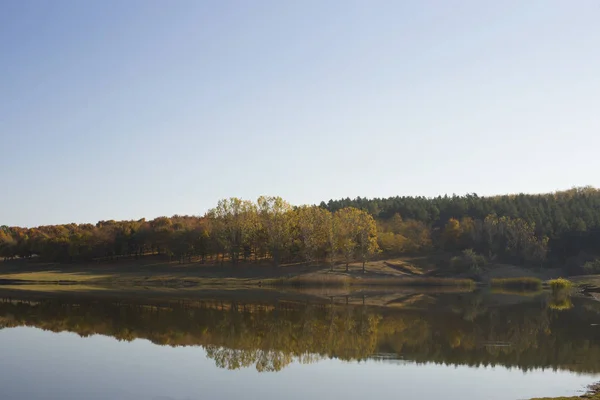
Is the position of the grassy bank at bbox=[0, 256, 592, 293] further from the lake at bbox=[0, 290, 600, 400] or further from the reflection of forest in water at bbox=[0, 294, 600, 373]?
the lake at bbox=[0, 290, 600, 400]

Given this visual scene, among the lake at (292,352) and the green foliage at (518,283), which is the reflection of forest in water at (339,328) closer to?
the lake at (292,352)

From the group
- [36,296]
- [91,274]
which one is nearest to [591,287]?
[36,296]

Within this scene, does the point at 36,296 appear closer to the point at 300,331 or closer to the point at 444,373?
the point at 300,331

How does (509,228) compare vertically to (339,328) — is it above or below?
above

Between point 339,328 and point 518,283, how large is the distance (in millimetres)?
63429

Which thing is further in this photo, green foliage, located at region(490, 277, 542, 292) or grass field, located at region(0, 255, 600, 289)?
grass field, located at region(0, 255, 600, 289)

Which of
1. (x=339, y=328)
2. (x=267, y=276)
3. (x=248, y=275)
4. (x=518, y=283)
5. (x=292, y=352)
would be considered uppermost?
(x=292, y=352)

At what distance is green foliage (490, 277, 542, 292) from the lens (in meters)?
91.4

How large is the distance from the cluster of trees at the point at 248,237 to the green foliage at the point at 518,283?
24027 mm

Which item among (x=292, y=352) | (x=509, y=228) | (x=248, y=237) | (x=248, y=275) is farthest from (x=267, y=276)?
(x=292, y=352)

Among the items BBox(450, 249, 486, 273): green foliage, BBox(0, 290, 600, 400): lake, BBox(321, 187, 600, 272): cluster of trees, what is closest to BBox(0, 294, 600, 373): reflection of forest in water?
BBox(0, 290, 600, 400): lake

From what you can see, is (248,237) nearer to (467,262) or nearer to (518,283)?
(467,262)

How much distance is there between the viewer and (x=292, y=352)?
30078 millimetres

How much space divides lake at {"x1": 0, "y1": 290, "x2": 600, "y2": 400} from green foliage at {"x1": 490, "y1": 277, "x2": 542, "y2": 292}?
126ft
